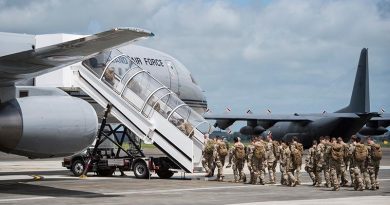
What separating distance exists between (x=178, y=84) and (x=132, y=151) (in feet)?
12.7

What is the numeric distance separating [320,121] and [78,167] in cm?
3224

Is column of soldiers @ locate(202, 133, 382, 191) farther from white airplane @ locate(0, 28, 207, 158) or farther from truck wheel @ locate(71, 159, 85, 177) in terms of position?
white airplane @ locate(0, 28, 207, 158)

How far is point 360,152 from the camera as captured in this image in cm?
2220

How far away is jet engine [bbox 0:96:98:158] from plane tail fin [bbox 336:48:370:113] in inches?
1670

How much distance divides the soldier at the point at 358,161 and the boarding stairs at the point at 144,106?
18.2ft

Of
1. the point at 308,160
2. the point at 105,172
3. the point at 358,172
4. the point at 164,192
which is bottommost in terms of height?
the point at 164,192

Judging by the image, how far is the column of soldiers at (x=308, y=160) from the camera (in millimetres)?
22250

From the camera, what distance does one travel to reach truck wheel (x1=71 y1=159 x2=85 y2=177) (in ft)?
89.3

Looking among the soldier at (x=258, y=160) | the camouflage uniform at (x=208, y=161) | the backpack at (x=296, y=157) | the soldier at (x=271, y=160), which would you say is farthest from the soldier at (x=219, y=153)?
the backpack at (x=296, y=157)

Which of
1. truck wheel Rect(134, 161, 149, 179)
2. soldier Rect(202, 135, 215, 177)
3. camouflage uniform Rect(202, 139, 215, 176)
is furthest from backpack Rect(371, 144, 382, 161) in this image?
truck wheel Rect(134, 161, 149, 179)

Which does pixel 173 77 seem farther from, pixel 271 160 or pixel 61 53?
pixel 61 53

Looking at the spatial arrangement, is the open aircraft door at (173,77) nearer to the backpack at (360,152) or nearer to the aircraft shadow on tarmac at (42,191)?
the aircraft shadow on tarmac at (42,191)

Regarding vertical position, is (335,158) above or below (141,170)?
above

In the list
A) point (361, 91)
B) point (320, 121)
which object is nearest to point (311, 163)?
point (320, 121)
